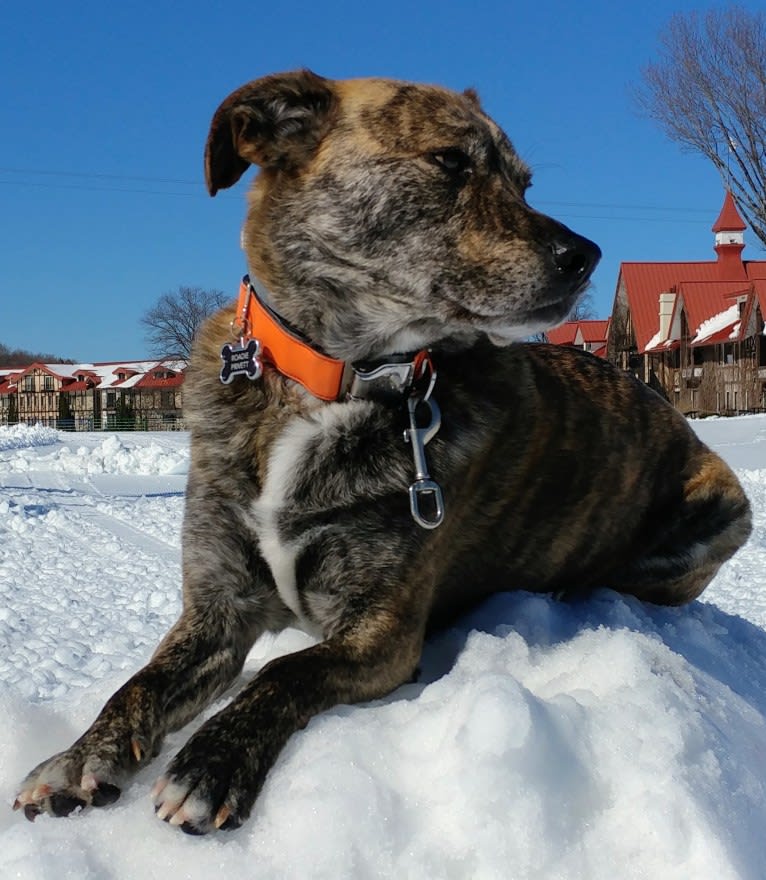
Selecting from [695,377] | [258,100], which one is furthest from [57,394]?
[258,100]

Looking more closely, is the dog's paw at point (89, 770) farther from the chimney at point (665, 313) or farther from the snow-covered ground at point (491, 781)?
the chimney at point (665, 313)

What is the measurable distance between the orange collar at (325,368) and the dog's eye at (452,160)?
541mm

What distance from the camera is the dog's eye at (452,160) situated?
9.36ft

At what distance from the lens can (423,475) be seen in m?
2.60

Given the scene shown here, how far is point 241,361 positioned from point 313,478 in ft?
1.35

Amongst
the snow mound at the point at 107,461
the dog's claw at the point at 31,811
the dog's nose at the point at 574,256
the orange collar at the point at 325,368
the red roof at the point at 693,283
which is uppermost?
the red roof at the point at 693,283

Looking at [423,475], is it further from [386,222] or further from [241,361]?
[386,222]

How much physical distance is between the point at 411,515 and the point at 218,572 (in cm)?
58

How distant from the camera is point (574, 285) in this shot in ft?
8.79

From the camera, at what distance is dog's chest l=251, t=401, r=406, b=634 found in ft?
8.61

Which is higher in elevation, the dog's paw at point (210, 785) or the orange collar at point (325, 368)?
the orange collar at point (325, 368)

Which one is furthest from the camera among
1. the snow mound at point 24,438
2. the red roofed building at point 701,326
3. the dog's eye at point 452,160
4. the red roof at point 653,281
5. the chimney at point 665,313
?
the red roof at point 653,281

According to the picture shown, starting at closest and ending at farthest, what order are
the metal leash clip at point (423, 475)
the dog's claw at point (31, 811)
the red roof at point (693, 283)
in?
the dog's claw at point (31, 811) → the metal leash clip at point (423, 475) → the red roof at point (693, 283)

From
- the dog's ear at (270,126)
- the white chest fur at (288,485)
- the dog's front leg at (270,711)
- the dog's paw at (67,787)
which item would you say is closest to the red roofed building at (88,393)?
the dog's ear at (270,126)
